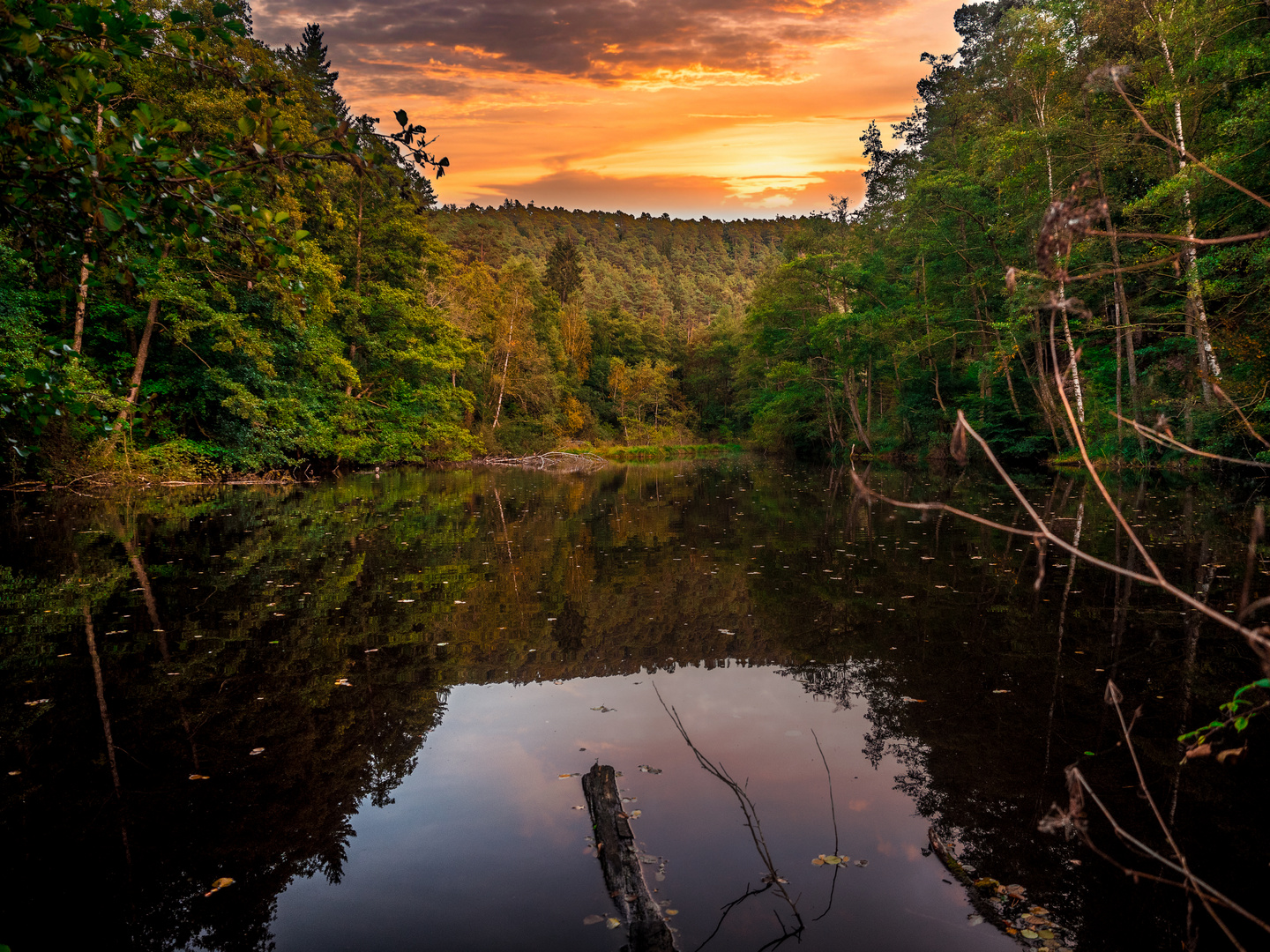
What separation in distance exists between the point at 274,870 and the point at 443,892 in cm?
85

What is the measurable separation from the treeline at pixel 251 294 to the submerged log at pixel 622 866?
3106mm

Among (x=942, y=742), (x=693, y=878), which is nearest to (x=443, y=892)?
(x=693, y=878)

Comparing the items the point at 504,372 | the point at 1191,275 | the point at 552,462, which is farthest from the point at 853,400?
the point at 1191,275

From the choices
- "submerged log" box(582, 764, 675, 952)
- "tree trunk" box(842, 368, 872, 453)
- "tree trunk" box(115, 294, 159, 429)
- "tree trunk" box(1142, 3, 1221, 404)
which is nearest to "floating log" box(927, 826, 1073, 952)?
"submerged log" box(582, 764, 675, 952)

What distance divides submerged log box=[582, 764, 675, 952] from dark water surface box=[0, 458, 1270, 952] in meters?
0.09

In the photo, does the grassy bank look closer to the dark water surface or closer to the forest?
the forest

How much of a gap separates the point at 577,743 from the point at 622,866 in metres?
1.56

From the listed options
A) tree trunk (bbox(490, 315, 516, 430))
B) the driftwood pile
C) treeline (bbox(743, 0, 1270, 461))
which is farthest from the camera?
tree trunk (bbox(490, 315, 516, 430))

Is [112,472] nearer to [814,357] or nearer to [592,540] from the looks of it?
[592,540]

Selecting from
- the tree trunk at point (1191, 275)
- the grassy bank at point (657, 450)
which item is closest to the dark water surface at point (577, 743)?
the tree trunk at point (1191, 275)

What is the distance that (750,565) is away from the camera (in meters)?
10.2

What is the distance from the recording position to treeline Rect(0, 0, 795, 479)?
3.13 metres

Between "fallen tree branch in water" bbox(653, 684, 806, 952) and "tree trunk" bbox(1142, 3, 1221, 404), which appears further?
"tree trunk" bbox(1142, 3, 1221, 404)

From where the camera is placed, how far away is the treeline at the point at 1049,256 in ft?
46.8
